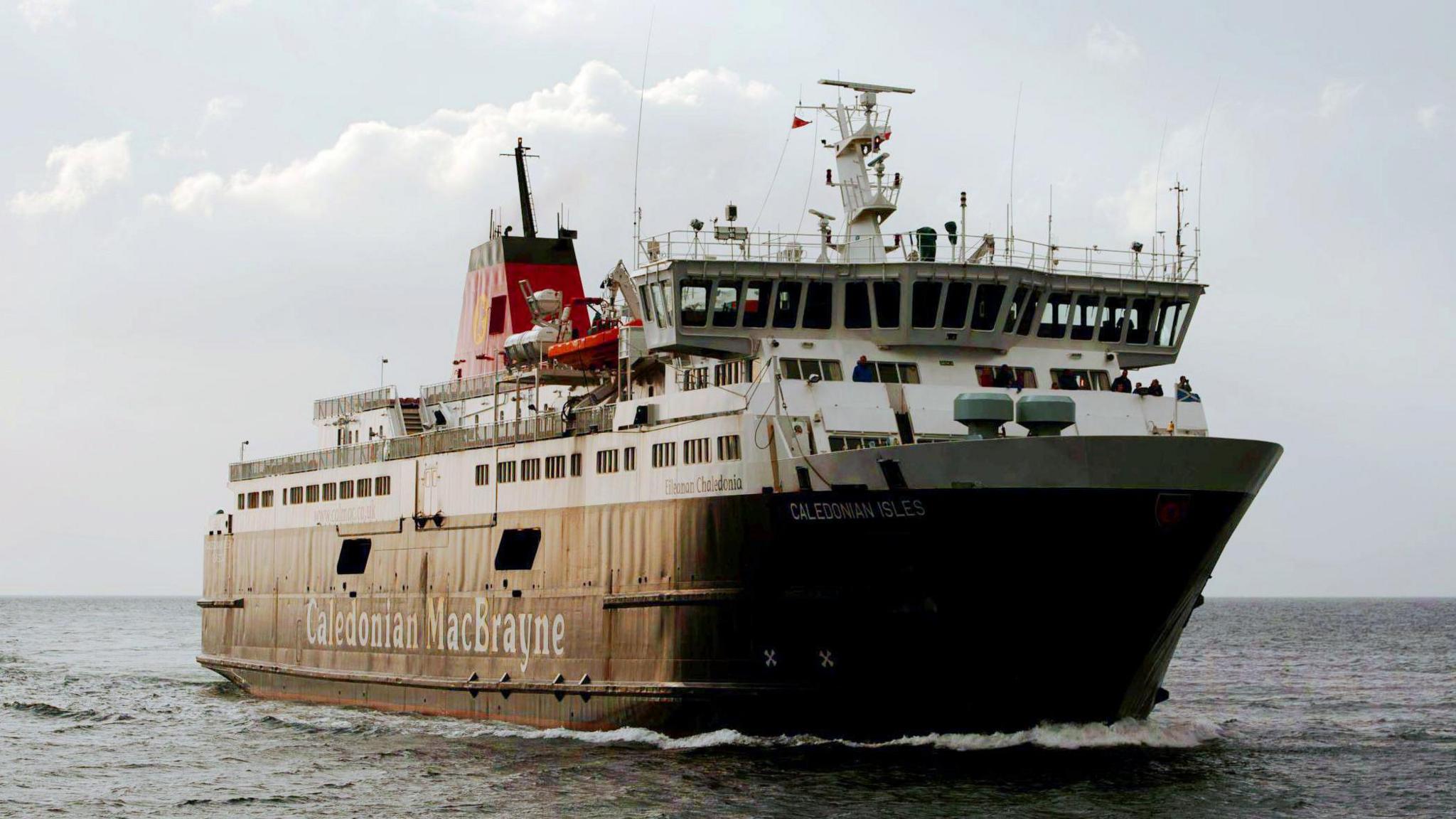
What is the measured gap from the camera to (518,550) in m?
30.7

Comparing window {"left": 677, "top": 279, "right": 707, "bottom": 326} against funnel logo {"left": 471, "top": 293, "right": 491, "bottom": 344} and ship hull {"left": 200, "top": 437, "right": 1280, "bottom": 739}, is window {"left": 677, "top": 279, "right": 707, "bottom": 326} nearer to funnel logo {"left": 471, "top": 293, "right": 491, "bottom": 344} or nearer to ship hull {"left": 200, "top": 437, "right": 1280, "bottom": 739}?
ship hull {"left": 200, "top": 437, "right": 1280, "bottom": 739}

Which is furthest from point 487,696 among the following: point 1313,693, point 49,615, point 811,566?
point 49,615

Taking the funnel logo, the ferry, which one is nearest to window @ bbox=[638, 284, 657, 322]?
the ferry

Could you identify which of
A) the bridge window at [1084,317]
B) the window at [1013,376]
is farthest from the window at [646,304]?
the bridge window at [1084,317]

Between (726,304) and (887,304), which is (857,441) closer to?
(887,304)

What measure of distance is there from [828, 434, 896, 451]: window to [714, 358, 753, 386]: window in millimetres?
1840

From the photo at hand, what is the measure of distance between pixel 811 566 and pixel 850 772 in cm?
295

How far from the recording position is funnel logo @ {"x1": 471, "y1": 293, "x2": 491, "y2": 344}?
132ft

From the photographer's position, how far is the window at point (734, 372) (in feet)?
85.2

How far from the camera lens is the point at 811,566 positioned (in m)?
23.8

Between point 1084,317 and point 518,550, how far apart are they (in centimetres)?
1094

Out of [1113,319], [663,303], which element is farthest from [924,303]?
[663,303]

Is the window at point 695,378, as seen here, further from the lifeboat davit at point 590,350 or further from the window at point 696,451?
the lifeboat davit at point 590,350

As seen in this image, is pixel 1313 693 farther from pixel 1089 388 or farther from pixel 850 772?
pixel 850 772
